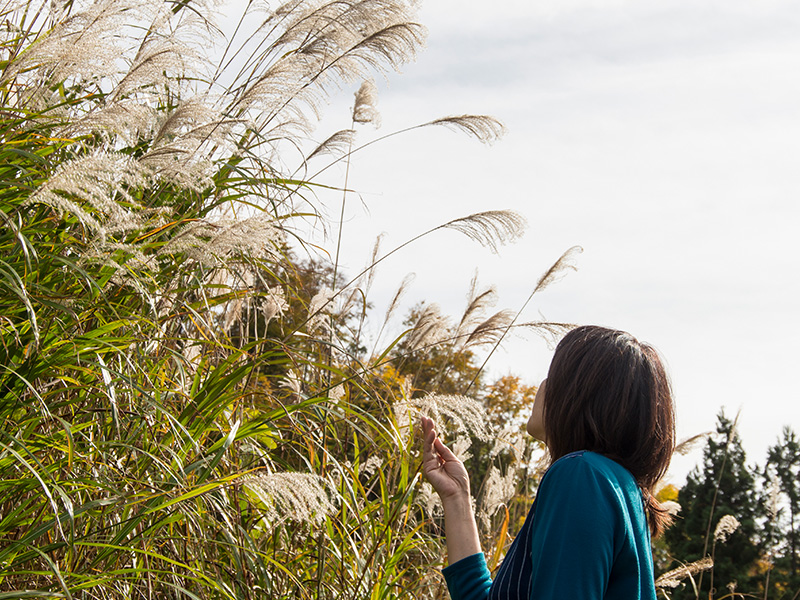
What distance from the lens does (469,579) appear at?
1497mm

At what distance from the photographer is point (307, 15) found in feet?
9.14

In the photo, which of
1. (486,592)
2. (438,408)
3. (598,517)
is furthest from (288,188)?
(598,517)

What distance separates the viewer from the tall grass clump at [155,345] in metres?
1.87

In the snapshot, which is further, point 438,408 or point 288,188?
point 288,188

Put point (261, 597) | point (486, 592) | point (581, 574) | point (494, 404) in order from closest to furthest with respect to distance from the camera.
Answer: point (581, 574), point (486, 592), point (261, 597), point (494, 404)

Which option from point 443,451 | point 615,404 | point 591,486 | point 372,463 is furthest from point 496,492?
point 591,486

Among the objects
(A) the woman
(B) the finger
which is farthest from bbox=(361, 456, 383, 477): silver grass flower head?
(A) the woman

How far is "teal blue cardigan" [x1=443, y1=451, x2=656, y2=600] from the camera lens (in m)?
1.10

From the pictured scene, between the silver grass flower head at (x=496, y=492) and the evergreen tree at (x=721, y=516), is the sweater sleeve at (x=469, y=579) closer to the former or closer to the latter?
the silver grass flower head at (x=496, y=492)

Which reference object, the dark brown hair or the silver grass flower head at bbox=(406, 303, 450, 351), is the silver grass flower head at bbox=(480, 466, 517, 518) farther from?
the dark brown hair

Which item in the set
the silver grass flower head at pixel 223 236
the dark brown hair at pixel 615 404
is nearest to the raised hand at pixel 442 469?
the dark brown hair at pixel 615 404

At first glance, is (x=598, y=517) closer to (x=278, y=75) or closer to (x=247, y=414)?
(x=247, y=414)

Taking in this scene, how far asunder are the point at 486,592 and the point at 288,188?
5.61ft

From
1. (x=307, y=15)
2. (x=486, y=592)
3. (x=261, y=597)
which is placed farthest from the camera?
(x=307, y=15)
